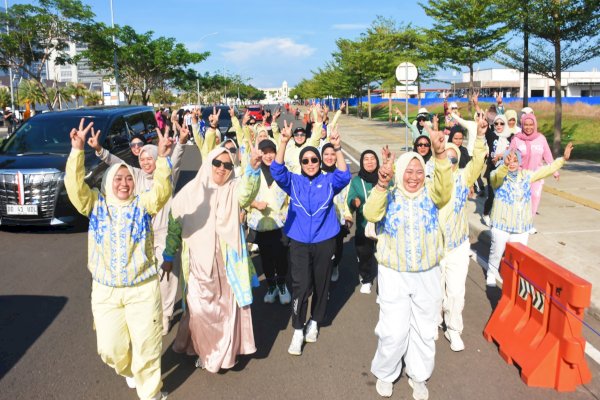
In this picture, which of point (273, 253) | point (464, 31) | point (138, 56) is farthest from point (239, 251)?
point (138, 56)

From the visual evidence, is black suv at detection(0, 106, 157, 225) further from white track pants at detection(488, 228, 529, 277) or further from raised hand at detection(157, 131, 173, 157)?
white track pants at detection(488, 228, 529, 277)

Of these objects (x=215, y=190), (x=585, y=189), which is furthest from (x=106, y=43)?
(x=215, y=190)

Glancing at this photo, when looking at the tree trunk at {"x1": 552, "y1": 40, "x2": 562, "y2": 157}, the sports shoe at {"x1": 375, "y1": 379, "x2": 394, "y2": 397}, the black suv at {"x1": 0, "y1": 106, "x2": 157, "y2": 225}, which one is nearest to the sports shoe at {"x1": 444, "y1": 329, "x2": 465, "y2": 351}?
the sports shoe at {"x1": 375, "y1": 379, "x2": 394, "y2": 397}

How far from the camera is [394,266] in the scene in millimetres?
3693

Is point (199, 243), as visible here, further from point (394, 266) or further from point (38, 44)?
point (38, 44)

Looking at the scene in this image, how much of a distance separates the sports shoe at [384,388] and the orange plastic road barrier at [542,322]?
1003 millimetres

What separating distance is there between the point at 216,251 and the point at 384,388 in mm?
1544

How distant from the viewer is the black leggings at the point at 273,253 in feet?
18.0

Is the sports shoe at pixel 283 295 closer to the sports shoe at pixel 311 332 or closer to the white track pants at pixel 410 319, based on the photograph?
the sports shoe at pixel 311 332

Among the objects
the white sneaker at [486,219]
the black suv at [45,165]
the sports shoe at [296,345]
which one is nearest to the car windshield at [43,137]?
the black suv at [45,165]

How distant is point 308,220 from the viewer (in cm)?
439

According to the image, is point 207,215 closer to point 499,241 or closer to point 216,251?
point 216,251

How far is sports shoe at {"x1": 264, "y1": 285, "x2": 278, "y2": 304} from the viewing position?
562 cm

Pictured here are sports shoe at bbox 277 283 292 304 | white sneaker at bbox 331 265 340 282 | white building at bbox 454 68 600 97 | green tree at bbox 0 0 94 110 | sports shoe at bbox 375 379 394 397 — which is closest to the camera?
sports shoe at bbox 375 379 394 397
